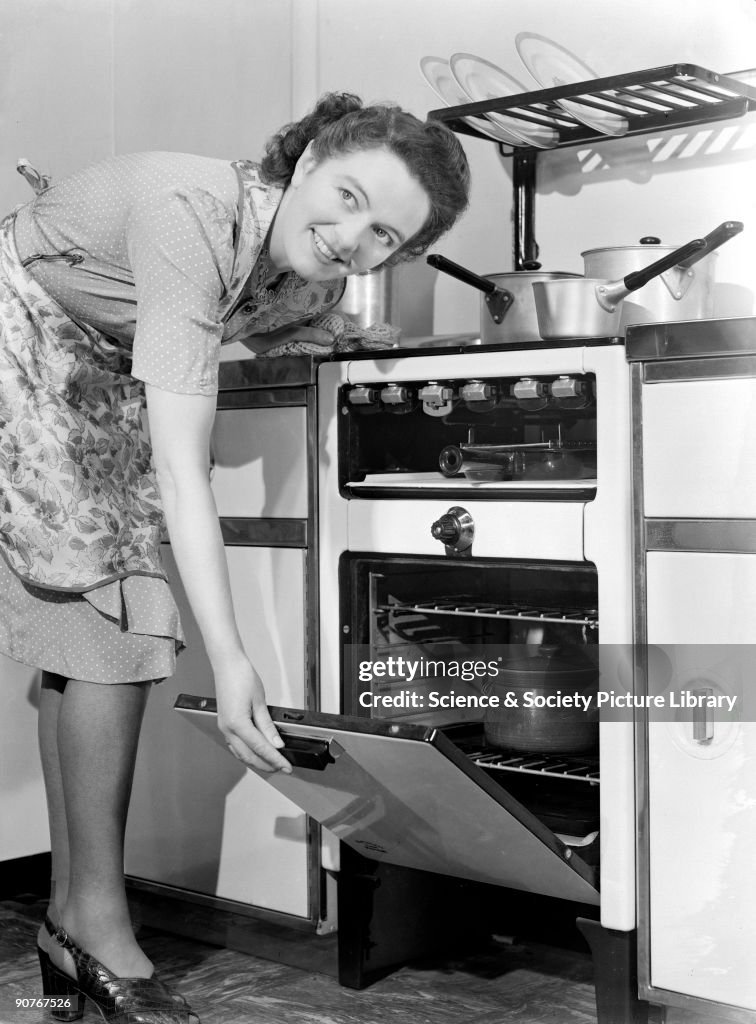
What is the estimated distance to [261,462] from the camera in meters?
2.23

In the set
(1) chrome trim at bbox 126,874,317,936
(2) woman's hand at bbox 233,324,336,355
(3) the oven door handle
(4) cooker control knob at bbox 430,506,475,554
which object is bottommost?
(1) chrome trim at bbox 126,874,317,936

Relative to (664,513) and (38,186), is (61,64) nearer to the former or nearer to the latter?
(38,186)

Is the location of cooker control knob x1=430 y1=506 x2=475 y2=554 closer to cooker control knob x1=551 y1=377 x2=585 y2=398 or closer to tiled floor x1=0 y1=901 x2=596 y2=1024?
cooker control knob x1=551 y1=377 x2=585 y2=398

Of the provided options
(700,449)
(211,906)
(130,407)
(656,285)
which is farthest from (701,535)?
(211,906)

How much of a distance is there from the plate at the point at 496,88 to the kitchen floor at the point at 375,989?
149 cm

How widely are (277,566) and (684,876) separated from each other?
2.83ft

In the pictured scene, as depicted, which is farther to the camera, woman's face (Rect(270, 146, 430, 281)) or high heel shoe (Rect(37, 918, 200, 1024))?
high heel shoe (Rect(37, 918, 200, 1024))

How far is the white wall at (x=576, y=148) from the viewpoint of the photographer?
2.22 meters

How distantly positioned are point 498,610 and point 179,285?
0.74m

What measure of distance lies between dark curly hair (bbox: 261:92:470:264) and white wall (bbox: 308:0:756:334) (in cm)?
69

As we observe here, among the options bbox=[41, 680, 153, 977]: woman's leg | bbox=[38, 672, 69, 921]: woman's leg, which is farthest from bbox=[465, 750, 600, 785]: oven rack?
bbox=[38, 672, 69, 921]: woman's leg

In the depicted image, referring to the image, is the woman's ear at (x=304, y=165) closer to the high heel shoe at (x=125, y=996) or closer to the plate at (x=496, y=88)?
the plate at (x=496, y=88)

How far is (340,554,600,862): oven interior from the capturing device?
2.00 metres

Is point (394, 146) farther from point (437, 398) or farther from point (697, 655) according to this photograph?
point (697, 655)
